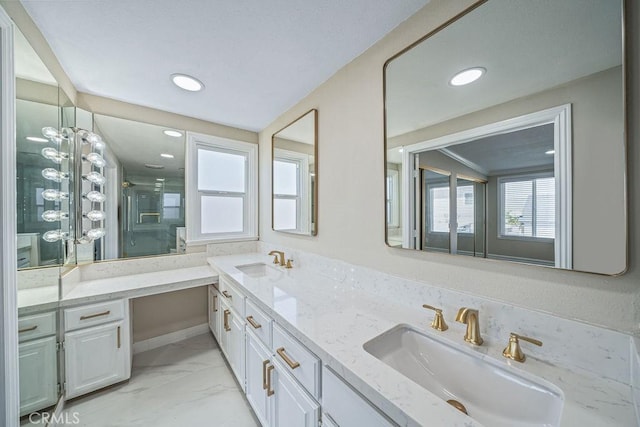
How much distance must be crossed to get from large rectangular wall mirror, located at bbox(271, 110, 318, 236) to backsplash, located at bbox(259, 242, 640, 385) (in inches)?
33.7

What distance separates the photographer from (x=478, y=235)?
3.26 ft

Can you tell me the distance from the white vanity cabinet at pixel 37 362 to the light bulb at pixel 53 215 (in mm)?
561

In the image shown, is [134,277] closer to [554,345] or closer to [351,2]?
[351,2]

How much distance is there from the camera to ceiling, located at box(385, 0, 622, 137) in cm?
72

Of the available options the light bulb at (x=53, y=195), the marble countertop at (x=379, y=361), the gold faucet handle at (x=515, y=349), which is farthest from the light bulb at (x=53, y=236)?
the gold faucet handle at (x=515, y=349)

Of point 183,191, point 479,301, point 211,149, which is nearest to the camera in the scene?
point 479,301

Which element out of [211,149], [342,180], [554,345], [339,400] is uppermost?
[211,149]

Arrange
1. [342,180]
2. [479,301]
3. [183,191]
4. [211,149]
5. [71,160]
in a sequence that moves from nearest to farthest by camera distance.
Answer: [479,301] → [342,180] → [71,160] → [183,191] → [211,149]

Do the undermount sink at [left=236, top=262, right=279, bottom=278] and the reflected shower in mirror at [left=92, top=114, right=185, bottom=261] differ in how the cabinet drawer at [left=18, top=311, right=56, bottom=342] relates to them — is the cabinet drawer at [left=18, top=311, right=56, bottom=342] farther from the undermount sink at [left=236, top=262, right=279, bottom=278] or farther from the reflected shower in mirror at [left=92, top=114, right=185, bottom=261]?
the undermount sink at [left=236, top=262, right=279, bottom=278]

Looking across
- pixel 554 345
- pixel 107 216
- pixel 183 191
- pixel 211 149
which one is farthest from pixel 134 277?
pixel 554 345

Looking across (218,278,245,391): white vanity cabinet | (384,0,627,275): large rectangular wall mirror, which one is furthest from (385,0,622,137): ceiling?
(218,278,245,391): white vanity cabinet

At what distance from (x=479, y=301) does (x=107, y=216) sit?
285cm

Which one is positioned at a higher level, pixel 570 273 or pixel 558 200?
pixel 558 200

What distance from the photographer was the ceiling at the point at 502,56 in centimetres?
72
